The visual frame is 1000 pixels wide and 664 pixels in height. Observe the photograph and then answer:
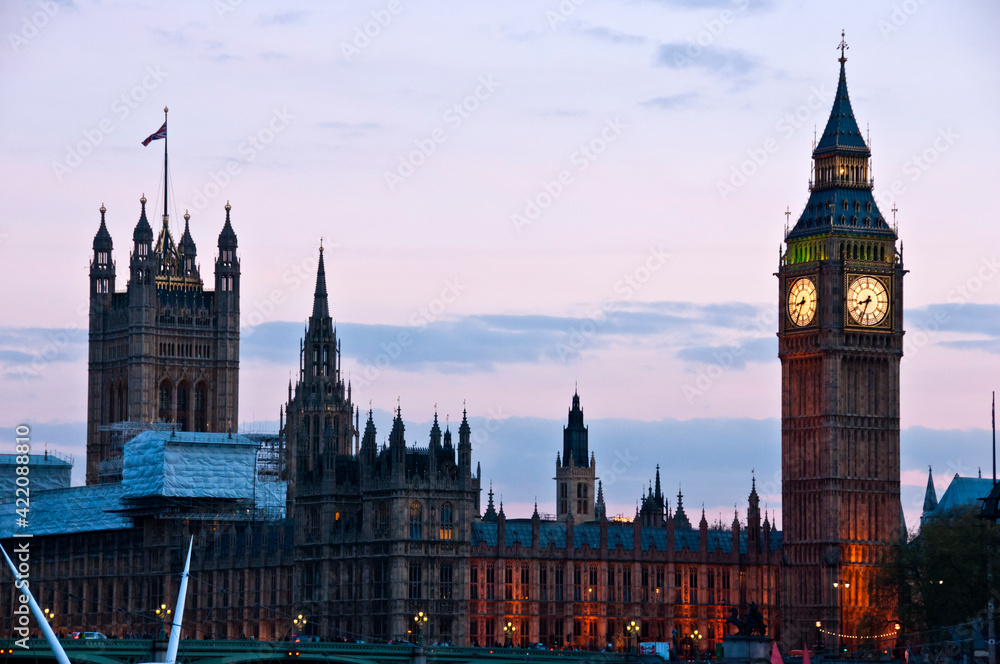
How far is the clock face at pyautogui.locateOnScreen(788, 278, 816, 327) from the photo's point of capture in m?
167

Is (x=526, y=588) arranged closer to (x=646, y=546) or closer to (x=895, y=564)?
(x=646, y=546)

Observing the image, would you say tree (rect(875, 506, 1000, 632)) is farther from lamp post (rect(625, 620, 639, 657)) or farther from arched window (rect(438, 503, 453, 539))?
arched window (rect(438, 503, 453, 539))

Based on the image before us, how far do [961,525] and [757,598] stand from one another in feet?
89.4

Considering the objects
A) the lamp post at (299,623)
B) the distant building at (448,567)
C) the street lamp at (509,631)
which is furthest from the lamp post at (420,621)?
the lamp post at (299,623)

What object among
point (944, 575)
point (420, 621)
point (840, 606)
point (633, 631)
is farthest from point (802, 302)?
point (420, 621)

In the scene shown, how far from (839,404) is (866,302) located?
772 cm

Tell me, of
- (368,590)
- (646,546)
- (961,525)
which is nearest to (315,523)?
(368,590)

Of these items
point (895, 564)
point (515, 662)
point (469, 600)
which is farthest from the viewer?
point (469, 600)

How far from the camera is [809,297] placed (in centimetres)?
16775

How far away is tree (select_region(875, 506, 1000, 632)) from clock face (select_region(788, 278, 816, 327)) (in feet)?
72.8

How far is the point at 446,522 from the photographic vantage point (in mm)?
157375

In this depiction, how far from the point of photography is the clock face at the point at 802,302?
167 m

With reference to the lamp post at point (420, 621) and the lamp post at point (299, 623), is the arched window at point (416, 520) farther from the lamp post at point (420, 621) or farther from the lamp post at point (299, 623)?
the lamp post at point (299, 623)

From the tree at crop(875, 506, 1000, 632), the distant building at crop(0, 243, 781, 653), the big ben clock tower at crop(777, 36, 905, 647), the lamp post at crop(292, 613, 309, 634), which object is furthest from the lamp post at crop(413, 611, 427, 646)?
the tree at crop(875, 506, 1000, 632)
